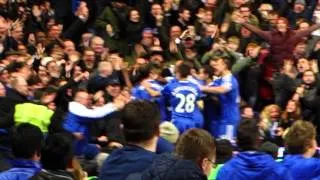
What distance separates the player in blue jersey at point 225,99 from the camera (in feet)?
39.2

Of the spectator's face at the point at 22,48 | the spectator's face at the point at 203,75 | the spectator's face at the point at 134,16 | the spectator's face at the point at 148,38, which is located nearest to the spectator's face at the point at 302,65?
the spectator's face at the point at 203,75

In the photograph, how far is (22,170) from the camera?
4672mm

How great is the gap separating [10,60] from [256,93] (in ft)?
13.8

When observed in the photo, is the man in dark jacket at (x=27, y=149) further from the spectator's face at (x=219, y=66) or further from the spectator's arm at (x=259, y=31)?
the spectator's arm at (x=259, y=31)

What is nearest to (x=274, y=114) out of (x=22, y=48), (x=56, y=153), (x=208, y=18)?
(x=208, y=18)

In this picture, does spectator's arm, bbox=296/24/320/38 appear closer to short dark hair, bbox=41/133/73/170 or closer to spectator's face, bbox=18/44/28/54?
spectator's face, bbox=18/44/28/54

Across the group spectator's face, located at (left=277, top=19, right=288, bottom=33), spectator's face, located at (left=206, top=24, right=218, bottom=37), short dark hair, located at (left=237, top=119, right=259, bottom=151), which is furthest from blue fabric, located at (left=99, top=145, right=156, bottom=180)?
spectator's face, located at (left=206, top=24, right=218, bottom=37)

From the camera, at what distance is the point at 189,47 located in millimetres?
14867

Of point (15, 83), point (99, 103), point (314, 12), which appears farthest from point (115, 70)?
point (314, 12)

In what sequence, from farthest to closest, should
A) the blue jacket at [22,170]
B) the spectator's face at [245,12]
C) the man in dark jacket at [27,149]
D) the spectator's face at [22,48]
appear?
the spectator's face at [245,12]
the spectator's face at [22,48]
the man in dark jacket at [27,149]
the blue jacket at [22,170]

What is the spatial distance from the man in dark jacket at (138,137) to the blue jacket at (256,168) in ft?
3.33

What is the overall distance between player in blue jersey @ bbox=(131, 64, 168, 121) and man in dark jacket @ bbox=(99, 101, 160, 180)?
6.93 meters

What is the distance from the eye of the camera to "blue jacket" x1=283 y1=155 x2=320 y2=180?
5.46 m

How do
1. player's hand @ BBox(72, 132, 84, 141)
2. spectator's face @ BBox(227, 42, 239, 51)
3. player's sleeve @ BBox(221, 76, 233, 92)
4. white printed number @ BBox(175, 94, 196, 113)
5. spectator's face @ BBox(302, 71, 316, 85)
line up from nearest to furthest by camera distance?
player's hand @ BBox(72, 132, 84, 141)
white printed number @ BBox(175, 94, 196, 113)
player's sleeve @ BBox(221, 76, 233, 92)
spectator's face @ BBox(302, 71, 316, 85)
spectator's face @ BBox(227, 42, 239, 51)
